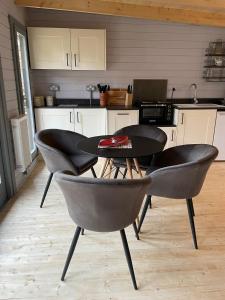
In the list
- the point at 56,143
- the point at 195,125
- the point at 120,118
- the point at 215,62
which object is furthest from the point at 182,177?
the point at 215,62

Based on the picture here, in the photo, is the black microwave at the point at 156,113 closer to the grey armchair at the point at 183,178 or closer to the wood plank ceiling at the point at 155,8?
the wood plank ceiling at the point at 155,8

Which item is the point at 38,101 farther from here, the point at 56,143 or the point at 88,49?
the point at 56,143

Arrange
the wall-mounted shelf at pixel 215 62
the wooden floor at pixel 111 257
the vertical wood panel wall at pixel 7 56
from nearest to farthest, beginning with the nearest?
the wooden floor at pixel 111 257, the vertical wood panel wall at pixel 7 56, the wall-mounted shelf at pixel 215 62

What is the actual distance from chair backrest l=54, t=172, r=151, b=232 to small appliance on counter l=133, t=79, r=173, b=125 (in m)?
2.55

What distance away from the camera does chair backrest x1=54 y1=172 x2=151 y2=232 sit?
122 cm

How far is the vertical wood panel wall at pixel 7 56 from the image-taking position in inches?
102

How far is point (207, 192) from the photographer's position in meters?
2.85

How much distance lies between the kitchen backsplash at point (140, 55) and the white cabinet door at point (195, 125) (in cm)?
75

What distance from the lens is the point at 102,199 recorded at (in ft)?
4.19

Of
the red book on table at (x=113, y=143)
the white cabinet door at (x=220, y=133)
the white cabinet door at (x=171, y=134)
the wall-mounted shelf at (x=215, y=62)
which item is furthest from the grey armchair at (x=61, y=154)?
the wall-mounted shelf at (x=215, y=62)

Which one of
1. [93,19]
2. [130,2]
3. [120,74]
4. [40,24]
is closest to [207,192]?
[120,74]

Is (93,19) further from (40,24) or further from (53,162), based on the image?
(53,162)

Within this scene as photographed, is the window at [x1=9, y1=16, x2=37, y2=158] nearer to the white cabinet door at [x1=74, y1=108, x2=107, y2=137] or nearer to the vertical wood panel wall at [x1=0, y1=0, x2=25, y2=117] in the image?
the vertical wood panel wall at [x1=0, y1=0, x2=25, y2=117]

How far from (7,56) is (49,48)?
0.99m
